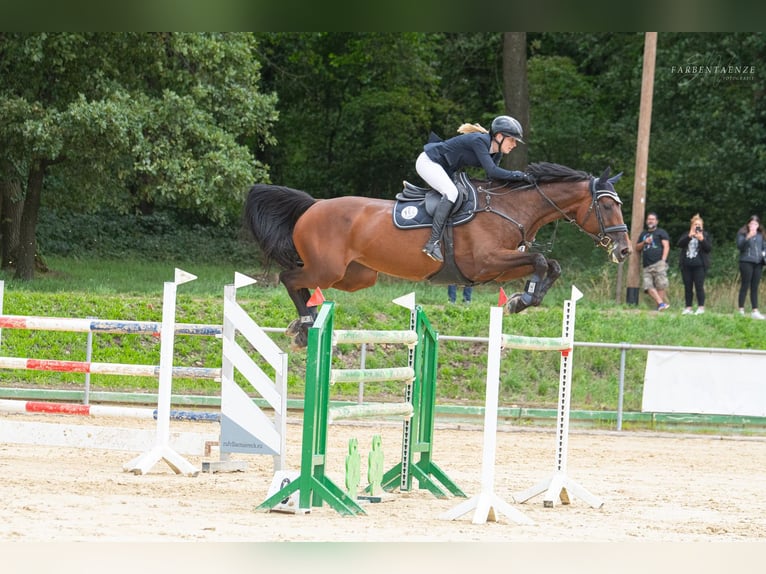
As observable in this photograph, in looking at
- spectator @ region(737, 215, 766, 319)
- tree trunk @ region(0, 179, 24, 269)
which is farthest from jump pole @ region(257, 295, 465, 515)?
tree trunk @ region(0, 179, 24, 269)

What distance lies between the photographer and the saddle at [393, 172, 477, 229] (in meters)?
5.96

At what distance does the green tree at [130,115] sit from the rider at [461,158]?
10.1 metres

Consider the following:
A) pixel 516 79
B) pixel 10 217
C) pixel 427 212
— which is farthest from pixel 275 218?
pixel 516 79

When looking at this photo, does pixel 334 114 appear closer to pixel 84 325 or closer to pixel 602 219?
pixel 84 325

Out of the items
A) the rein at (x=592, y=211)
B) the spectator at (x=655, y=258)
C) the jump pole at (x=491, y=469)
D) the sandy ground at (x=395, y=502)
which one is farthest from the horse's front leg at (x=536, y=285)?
the spectator at (x=655, y=258)

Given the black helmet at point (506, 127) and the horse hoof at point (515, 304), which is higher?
the black helmet at point (506, 127)

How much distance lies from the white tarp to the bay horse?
5171 millimetres

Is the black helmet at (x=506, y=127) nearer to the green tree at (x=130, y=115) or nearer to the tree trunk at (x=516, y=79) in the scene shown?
the green tree at (x=130, y=115)

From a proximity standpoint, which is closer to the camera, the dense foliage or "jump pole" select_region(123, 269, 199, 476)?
"jump pole" select_region(123, 269, 199, 476)

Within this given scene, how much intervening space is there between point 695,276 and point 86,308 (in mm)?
8438

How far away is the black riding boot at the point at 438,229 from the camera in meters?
5.84

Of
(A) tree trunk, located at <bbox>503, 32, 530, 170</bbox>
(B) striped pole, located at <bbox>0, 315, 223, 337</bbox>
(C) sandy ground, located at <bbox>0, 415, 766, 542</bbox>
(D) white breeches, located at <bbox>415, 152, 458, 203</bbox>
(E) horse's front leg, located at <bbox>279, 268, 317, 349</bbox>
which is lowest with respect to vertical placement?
(C) sandy ground, located at <bbox>0, 415, 766, 542</bbox>

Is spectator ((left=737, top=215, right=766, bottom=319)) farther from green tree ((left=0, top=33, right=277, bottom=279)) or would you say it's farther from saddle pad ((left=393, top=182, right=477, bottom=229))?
saddle pad ((left=393, top=182, right=477, bottom=229))
